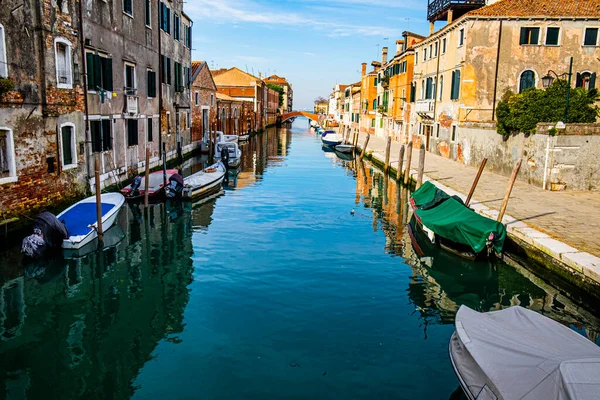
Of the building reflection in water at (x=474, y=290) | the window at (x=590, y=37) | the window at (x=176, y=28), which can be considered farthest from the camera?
the window at (x=176, y=28)

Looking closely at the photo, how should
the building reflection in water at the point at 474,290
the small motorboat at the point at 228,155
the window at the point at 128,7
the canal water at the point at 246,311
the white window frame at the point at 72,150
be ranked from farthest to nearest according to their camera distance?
the small motorboat at the point at 228,155
the window at the point at 128,7
the white window frame at the point at 72,150
the building reflection in water at the point at 474,290
the canal water at the point at 246,311

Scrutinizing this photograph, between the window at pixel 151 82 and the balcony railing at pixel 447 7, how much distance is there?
16.5m

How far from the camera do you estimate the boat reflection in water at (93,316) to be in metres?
6.06

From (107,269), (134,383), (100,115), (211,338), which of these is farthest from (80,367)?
(100,115)

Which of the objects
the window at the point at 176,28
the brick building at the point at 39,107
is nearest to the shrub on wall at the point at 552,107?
the brick building at the point at 39,107

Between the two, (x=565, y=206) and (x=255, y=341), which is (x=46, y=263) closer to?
(x=255, y=341)

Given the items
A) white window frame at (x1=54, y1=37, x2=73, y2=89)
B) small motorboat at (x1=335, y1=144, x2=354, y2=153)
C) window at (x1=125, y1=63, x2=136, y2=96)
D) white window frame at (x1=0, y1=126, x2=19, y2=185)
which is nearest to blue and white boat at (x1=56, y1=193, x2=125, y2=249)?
white window frame at (x1=0, y1=126, x2=19, y2=185)

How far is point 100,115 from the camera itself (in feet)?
49.3

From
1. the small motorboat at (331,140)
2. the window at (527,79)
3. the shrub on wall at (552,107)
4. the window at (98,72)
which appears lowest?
the small motorboat at (331,140)

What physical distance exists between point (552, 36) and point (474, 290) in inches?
680

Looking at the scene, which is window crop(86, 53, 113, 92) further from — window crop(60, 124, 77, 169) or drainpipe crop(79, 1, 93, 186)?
window crop(60, 124, 77, 169)

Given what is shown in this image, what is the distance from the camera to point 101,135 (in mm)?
15039

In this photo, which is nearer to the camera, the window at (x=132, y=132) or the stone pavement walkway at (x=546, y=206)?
the stone pavement walkway at (x=546, y=206)

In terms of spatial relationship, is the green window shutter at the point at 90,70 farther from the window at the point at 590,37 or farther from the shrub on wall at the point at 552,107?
the window at the point at 590,37
